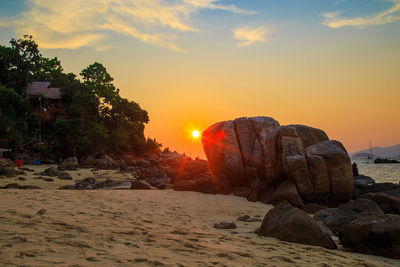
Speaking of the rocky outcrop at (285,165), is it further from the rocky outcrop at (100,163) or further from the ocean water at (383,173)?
the ocean water at (383,173)

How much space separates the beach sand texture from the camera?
143 inches

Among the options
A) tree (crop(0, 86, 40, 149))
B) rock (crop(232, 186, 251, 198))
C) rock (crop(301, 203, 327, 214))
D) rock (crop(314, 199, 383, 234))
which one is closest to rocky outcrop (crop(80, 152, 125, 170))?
tree (crop(0, 86, 40, 149))

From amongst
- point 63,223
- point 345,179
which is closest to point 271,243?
point 63,223

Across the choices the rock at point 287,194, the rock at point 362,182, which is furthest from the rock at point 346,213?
Result: the rock at point 362,182

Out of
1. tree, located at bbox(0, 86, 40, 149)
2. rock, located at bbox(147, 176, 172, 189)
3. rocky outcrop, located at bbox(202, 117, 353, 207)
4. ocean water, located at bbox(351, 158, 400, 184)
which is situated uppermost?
tree, located at bbox(0, 86, 40, 149)

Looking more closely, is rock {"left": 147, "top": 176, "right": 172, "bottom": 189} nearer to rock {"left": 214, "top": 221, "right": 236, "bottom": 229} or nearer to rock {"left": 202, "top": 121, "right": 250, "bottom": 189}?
rock {"left": 202, "top": 121, "right": 250, "bottom": 189}

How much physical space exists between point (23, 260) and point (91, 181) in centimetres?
1253

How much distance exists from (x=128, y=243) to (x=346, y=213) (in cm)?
487

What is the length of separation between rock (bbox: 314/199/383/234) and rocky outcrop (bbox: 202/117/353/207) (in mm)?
3346

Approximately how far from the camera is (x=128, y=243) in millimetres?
4367

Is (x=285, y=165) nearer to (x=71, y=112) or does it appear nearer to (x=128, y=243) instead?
(x=128, y=243)

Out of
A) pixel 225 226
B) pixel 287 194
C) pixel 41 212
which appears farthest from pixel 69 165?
pixel 225 226

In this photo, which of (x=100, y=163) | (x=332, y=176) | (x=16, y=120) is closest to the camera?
(x=332, y=176)

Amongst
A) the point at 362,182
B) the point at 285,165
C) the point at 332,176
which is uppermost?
the point at 285,165
